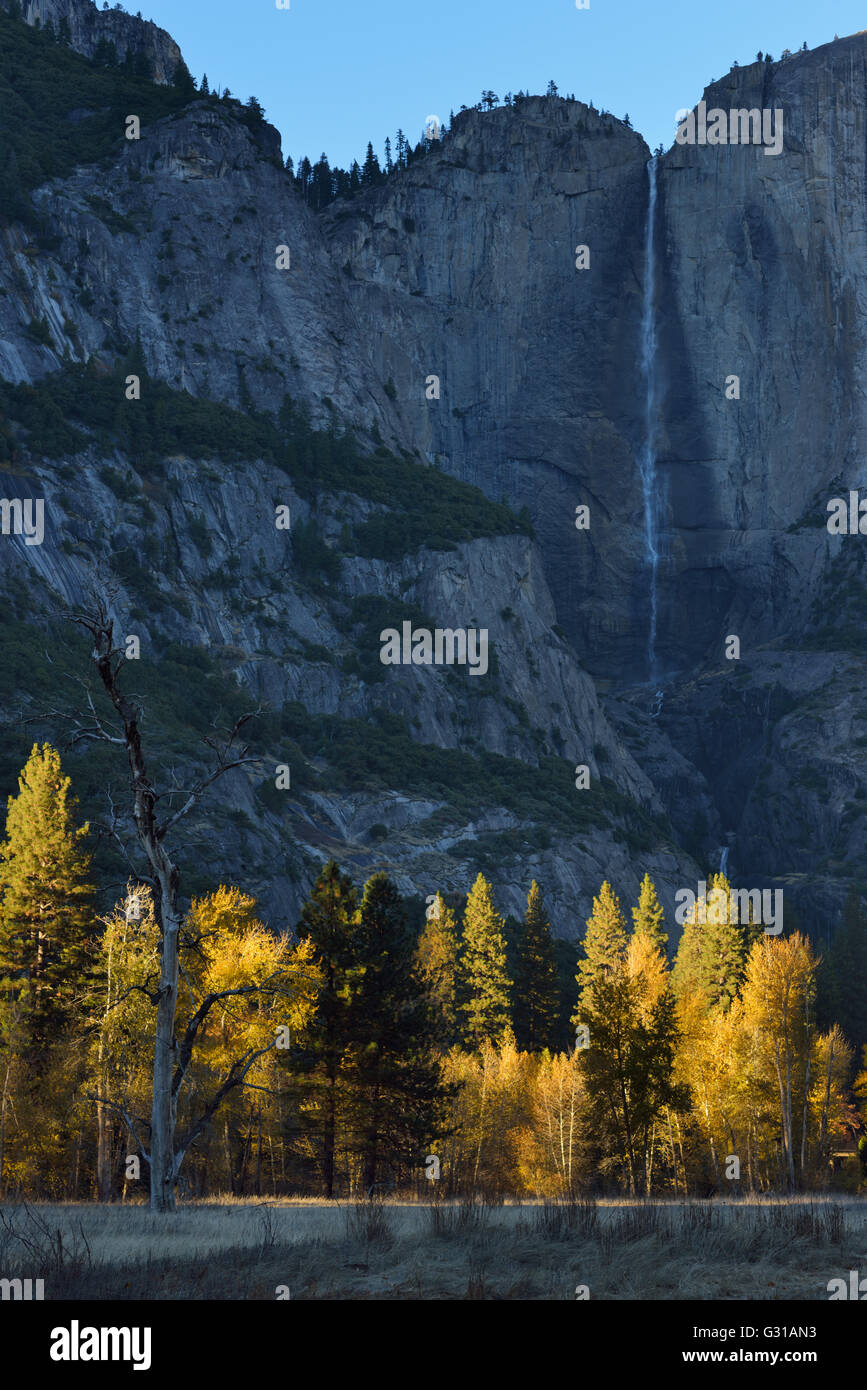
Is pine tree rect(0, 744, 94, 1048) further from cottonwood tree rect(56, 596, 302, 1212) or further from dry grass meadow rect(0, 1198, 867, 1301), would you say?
dry grass meadow rect(0, 1198, 867, 1301)

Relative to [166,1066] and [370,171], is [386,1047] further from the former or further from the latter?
[370,171]

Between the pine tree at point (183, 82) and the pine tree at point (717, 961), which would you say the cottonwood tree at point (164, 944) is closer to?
the pine tree at point (717, 961)

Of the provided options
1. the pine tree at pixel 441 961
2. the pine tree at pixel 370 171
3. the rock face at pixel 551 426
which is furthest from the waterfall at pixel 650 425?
the pine tree at pixel 441 961

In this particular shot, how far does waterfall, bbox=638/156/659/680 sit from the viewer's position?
17588cm

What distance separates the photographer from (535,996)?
68.9m

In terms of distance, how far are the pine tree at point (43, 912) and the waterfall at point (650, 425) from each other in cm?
13985

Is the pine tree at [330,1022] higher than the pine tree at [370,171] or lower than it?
lower

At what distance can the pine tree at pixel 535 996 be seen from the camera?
226 feet

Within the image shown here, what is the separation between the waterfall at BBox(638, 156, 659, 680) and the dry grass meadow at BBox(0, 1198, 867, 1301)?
526 feet

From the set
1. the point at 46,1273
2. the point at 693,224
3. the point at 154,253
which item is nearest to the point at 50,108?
the point at 154,253

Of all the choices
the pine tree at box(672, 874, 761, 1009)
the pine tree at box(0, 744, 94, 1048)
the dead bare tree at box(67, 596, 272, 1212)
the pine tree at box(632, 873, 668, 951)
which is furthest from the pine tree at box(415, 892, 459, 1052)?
the dead bare tree at box(67, 596, 272, 1212)

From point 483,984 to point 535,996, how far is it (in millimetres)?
3782
